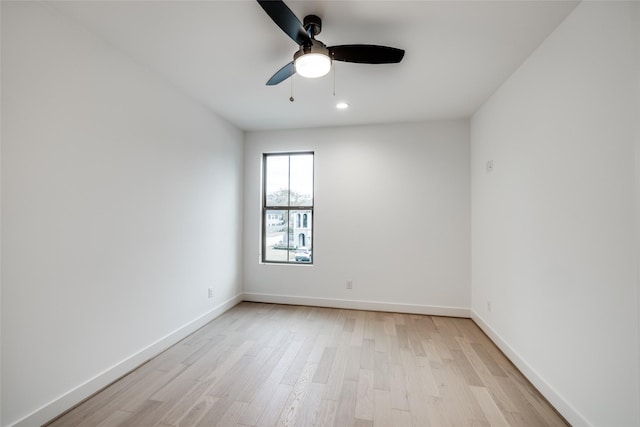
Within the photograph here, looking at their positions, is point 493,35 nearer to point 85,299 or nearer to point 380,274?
point 380,274

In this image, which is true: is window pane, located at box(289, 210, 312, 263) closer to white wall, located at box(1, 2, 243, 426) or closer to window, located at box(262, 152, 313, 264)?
window, located at box(262, 152, 313, 264)

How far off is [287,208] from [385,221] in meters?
1.48

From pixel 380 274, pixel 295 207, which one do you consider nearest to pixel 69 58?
pixel 295 207

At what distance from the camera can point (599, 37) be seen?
5.09ft

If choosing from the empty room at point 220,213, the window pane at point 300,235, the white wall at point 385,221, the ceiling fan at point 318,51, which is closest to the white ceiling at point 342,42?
the empty room at point 220,213

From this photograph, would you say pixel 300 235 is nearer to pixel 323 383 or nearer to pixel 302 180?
pixel 302 180

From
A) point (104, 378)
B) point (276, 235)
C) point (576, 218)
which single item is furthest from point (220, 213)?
point (576, 218)

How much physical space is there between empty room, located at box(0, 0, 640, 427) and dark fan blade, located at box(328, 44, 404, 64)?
2 centimetres

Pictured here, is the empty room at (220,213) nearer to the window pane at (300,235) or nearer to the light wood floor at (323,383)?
the light wood floor at (323,383)

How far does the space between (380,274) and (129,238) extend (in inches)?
117

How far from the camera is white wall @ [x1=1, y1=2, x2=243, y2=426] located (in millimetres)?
1608

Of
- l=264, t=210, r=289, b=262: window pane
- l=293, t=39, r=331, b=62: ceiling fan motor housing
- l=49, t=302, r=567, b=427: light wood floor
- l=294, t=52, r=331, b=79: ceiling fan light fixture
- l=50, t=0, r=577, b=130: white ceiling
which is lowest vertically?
l=49, t=302, r=567, b=427: light wood floor

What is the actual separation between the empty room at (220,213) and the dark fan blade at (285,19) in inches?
0.6

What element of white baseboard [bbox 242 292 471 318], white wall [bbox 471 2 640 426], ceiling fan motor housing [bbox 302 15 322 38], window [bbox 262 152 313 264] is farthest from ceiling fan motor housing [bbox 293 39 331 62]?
white baseboard [bbox 242 292 471 318]
